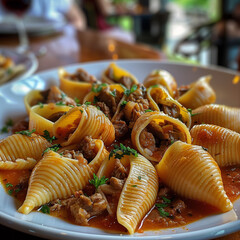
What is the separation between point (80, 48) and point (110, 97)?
2.69 meters

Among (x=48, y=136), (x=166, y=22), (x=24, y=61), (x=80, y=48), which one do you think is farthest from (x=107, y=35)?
(x=166, y=22)

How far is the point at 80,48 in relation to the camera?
4.90 metres

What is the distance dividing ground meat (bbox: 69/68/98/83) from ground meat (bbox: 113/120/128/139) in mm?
884

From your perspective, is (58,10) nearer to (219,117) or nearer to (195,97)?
(195,97)

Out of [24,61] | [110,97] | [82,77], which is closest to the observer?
[110,97]

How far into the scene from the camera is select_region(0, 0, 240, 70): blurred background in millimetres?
7310

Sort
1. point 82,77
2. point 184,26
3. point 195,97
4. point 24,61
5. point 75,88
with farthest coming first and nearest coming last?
point 184,26 → point 24,61 → point 82,77 → point 75,88 → point 195,97

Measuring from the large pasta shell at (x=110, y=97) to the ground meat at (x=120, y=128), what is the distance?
98mm

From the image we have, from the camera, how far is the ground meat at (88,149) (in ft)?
6.29

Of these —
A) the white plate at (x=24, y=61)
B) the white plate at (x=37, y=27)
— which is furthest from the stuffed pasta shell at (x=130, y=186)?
the white plate at (x=37, y=27)

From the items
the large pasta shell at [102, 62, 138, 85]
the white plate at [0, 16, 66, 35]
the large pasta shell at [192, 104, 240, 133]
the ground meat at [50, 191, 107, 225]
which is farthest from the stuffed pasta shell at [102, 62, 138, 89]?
the white plate at [0, 16, 66, 35]

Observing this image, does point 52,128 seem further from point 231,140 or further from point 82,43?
point 82,43

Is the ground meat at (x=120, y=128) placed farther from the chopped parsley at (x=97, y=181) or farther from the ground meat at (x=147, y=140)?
the chopped parsley at (x=97, y=181)

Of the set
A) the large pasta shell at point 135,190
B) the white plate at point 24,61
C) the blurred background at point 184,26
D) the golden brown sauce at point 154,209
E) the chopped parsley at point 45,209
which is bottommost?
the blurred background at point 184,26
